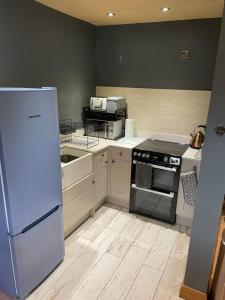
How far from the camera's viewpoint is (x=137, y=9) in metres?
2.44

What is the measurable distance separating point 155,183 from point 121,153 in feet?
1.79

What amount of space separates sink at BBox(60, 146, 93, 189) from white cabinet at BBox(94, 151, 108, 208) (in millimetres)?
142

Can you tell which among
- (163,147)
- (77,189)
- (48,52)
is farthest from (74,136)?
(163,147)

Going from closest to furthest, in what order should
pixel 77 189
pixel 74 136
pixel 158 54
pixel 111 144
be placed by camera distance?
1. pixel 77 189
2. pixel 111 144
3. pixel 158 54
4. pixel 74 136

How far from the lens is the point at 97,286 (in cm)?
190

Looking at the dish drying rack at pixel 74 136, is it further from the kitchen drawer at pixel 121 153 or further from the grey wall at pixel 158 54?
the grey wall at pixel 158 54

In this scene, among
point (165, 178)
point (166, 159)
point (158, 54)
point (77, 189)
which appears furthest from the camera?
point (158, 54)

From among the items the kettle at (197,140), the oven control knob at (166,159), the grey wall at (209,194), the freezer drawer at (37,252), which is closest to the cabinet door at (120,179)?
the oven control knob at (166,159)

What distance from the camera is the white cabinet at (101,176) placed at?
8.90 feet

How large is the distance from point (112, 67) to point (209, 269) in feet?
8.98

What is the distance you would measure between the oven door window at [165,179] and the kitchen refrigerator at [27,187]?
1.20 meters

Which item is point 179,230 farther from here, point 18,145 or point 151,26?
point 151,26

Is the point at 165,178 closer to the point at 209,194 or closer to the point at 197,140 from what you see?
the point at 197,140

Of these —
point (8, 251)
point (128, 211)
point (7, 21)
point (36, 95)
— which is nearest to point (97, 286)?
point (8, 251)
